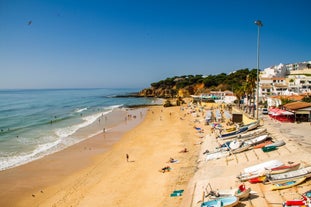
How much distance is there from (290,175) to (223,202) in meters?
3.87

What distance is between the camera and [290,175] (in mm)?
11258

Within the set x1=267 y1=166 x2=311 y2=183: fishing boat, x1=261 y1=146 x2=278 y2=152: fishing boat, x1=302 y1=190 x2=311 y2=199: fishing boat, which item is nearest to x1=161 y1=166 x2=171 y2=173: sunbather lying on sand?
x1=261 y1=146 x2=278 y2=152: fishing boat

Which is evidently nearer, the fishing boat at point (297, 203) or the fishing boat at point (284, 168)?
the fishing boat at point (297, 203)

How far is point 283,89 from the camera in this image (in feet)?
151

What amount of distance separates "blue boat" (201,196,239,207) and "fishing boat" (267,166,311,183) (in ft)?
8.62

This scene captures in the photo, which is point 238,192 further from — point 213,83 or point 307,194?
point 213,83

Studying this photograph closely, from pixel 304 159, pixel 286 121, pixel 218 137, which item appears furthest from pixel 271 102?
pixel 304 159

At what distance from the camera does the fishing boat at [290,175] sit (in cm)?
1099

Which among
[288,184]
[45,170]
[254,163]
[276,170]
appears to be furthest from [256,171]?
[45,170]

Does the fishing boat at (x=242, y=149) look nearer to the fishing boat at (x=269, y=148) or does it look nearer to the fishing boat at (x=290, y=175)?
the fishing boat at (x=269, y=148)

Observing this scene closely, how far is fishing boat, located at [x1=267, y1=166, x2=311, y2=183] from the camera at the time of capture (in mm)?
10992

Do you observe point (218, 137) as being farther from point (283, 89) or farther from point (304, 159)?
point (283, 89)

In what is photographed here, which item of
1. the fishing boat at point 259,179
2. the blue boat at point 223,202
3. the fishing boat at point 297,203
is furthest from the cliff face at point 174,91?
the fishing boat at point 297,203

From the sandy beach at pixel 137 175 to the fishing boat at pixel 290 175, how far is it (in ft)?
1.61
